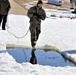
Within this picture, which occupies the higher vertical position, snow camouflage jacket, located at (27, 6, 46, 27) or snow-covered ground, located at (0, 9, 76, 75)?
snow camouflage jacket, located at (27, 6, 46, 27)

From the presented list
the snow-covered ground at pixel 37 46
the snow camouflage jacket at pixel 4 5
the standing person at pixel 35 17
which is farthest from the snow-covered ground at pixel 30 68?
the snow camouflage jacket at pixel 4 5

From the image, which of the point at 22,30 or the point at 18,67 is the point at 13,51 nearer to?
the point at 18,67

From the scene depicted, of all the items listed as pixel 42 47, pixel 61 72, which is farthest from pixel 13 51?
pixel 61 72

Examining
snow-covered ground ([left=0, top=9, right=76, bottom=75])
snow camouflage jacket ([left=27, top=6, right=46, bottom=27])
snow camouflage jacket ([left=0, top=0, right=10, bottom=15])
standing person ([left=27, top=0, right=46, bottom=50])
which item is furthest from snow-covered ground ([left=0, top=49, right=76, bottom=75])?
snow camouflage jacket ([left=0, top=0, right=10, bottom=15])

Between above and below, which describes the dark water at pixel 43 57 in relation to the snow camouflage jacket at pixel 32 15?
below

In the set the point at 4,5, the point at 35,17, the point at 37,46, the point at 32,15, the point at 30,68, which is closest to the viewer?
the point at 30,68

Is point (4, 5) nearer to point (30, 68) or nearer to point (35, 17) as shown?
point (35, 17)

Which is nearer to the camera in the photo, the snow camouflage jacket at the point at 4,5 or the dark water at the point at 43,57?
the dark water at the point at 43,57

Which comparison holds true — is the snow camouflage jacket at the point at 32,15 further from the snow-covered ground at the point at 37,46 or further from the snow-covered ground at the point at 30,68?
the snow-covered ground at the point at 37,46

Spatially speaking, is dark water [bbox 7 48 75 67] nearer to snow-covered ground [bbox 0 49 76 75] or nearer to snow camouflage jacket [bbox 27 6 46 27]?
snow-covered ground [bbox 0 49 76 75]

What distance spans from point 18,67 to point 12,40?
5656mm

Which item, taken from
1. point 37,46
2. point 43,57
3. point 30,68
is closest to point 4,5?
point 37,46

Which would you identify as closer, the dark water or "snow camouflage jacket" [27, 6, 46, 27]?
the dark water

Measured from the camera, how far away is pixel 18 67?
915cm
